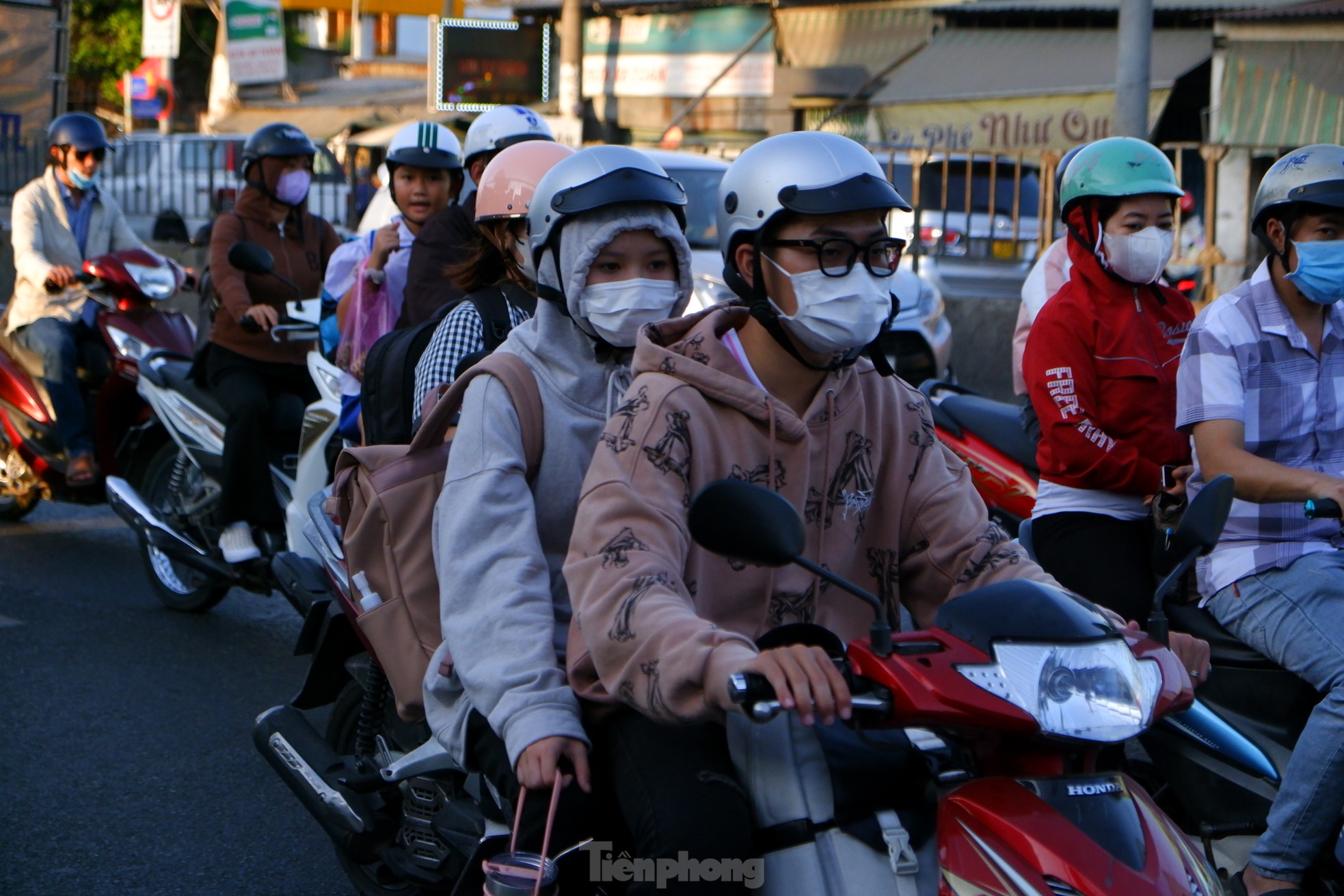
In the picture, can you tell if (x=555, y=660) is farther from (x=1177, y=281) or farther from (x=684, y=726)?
(x=1177, y=281)

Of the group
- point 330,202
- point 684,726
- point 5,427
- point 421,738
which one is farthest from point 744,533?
point 330,202

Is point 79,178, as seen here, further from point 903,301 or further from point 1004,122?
point 1004,122

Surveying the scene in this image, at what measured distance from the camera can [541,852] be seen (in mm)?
2516

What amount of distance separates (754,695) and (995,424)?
128 inches

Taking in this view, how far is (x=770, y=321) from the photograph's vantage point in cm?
258

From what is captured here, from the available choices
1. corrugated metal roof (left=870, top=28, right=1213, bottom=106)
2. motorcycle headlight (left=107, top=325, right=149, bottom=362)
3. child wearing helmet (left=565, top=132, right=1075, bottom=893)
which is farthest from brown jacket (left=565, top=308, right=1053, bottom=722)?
corrugated metal roof (left=870, top=28, right=1213, bottom=106)

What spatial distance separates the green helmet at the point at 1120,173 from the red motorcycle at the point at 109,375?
14.8 ft

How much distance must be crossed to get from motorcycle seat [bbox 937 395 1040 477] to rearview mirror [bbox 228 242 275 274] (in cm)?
257

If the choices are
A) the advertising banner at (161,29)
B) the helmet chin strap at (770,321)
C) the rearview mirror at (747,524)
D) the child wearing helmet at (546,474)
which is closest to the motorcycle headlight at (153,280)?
the child wearing helmet at (546,474)

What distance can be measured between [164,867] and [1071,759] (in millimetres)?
2774

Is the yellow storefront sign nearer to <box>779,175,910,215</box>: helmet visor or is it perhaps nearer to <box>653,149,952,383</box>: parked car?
<box>653,149,952,383</box>: parked car

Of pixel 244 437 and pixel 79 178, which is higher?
pixel 79 178

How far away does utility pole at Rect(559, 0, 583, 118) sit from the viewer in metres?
22.0

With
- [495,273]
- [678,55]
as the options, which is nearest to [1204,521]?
[495,273]
